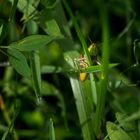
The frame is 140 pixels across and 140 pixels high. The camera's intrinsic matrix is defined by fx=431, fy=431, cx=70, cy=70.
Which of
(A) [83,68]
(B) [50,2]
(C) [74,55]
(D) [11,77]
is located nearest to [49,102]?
(D) [11,77]

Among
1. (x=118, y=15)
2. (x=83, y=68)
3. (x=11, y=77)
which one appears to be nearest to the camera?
(x=83, y=68)

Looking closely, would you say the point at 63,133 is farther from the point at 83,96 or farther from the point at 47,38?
the point at 47,38

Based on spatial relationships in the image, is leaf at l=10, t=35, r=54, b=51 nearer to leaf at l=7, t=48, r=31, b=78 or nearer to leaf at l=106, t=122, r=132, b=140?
leaf at l=7, t=48, r=31, b=78

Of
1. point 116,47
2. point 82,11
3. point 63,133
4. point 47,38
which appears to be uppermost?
point 47,38

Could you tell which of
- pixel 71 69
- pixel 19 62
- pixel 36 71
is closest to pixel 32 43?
pixel 19 62

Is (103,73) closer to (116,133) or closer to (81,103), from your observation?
(116,133)

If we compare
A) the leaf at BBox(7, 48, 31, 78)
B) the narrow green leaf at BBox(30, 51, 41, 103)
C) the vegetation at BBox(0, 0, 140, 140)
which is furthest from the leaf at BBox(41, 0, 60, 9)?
the leaf at BBox(7, 48, 31, 78)

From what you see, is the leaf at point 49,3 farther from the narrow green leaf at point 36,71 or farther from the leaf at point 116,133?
the leaf at point 116,133
